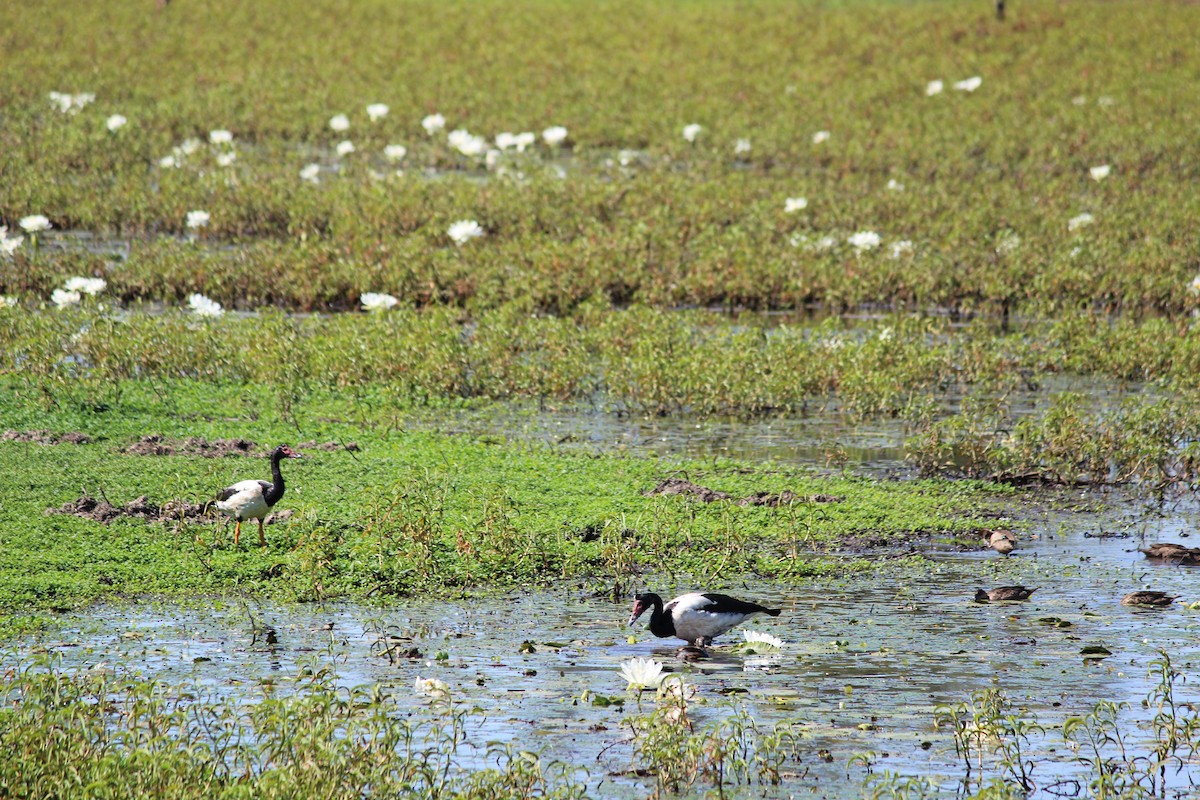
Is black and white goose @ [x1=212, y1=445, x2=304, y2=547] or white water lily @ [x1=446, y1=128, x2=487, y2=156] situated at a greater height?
white water lily @ [x1=446, y1=128, x2=487, y2=156]

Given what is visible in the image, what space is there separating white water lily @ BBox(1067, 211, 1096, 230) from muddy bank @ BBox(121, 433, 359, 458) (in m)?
13.3

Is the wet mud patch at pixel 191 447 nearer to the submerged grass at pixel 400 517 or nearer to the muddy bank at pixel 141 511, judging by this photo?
the submerged grass at pixel 400 517

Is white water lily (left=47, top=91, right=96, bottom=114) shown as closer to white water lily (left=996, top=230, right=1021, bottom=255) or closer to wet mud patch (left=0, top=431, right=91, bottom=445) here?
white water lily (left=996, top=230, right=1021, bottom=255)

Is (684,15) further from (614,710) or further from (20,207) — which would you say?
(614,710)

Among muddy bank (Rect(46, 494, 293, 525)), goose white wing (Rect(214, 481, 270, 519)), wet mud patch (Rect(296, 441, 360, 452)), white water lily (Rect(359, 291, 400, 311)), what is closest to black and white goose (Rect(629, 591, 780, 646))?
goose white wing (Rect(214, 481, 270, 519))

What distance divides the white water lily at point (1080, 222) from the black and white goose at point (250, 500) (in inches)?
602

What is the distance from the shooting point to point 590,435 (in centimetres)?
1405

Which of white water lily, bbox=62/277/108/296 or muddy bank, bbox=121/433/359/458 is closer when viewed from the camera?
muddy bank, bbox=121/433/359/458

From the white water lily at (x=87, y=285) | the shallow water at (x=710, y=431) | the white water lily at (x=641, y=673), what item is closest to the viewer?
the white water lily at (x=641, y=673)

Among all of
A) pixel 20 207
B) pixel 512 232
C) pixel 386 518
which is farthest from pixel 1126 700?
pixel 20 207

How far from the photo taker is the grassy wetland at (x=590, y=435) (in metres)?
7.48

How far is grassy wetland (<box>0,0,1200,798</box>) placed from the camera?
7480 millimetres

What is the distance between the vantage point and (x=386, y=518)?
10609 millimetres

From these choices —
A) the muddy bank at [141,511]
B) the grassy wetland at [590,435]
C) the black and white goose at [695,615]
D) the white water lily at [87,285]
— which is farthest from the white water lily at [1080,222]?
the black and white goose at [695,615]
